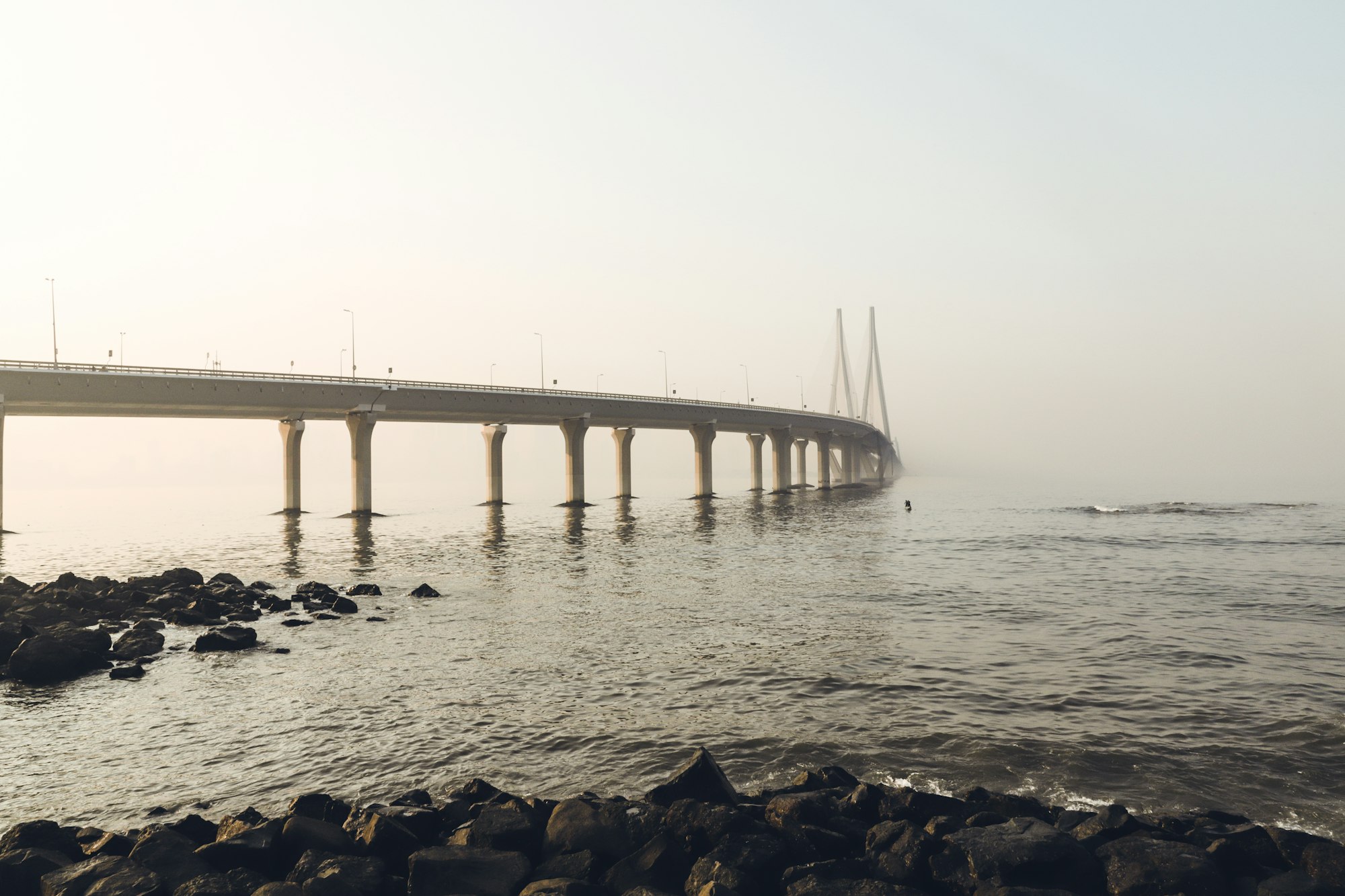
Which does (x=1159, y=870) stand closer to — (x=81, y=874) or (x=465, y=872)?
(x=465, y=872)

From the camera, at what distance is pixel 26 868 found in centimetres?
833

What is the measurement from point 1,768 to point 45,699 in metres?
5.13

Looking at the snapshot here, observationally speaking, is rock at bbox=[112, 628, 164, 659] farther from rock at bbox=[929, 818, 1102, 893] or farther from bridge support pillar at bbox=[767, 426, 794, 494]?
bridge support pillar at bbox=[767, 426, 794, 494]

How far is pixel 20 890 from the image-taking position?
816 centimetres

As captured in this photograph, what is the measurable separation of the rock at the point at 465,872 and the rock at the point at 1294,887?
7376mm

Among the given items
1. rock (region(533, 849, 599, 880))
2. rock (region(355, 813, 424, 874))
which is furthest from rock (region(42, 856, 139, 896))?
rock (region(533, 849, 599, 880))

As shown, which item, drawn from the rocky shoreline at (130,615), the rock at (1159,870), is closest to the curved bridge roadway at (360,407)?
the rocky shoreline at (130,615)

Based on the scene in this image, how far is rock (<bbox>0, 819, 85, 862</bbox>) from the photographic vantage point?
8.99 m

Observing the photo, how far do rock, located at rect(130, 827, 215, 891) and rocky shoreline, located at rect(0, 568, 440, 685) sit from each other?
12401 millimetres

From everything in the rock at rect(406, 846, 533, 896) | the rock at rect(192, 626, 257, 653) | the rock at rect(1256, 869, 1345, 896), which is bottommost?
the rock at rect(192, 626, 257, 653)

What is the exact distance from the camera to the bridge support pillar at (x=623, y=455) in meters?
113

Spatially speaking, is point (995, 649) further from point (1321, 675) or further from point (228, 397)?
point (228, 397)

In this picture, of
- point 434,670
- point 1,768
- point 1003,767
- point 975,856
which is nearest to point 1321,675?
point 1003,767

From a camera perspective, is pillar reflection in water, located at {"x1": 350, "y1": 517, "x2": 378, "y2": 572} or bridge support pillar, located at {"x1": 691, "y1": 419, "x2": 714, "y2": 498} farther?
bridge support pillar, located at {"x1": 691, "y1": 419, "x2": 714, "y2": 498}
